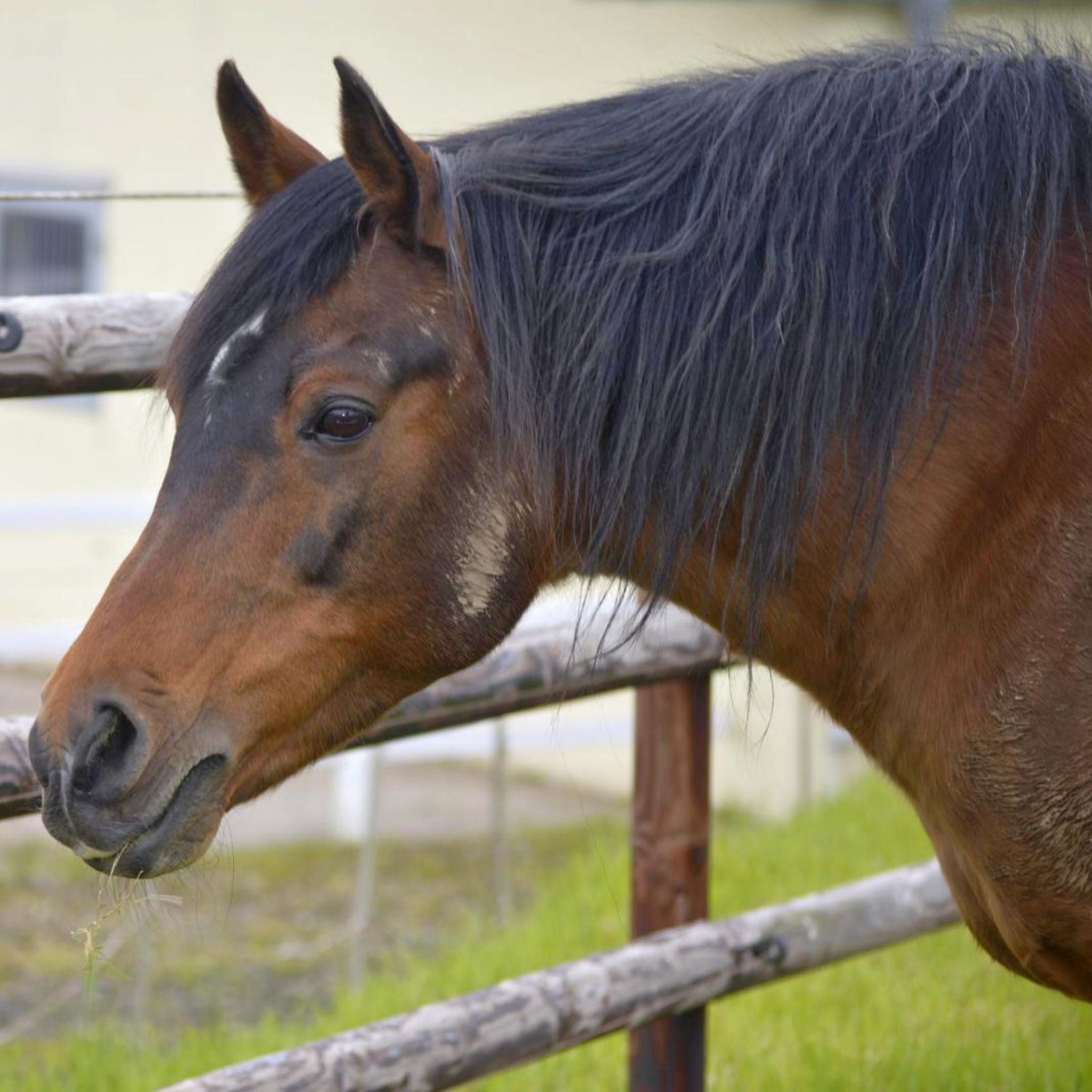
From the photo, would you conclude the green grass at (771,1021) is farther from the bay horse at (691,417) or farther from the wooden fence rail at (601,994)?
the bay horse at (691,417)

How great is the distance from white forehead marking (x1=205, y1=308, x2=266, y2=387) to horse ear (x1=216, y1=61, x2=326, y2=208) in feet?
0.91

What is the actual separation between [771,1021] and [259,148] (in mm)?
2923

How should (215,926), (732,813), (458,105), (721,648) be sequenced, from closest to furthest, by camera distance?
(721,648)
(215,926)
(732,813)
(458,105)

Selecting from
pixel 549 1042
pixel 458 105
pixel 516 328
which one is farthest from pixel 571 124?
pixel 458 105

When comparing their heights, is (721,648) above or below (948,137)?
below

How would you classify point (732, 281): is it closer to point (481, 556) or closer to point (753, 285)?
point (753, 285)

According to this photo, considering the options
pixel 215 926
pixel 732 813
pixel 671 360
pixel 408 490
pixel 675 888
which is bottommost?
pixel 732 813

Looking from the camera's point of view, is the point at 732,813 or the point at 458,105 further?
the point at 458,105

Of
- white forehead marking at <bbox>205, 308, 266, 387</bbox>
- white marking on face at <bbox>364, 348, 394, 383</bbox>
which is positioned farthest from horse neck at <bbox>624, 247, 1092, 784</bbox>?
white forehead marking at <bbox>205, 308, 266, 387</bbox>

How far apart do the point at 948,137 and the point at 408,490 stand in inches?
37.7

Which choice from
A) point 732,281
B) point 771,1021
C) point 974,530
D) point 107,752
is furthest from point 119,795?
point 771,1021

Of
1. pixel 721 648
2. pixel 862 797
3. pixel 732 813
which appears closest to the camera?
pixel 721 648

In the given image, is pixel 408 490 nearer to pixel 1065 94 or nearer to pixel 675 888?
pixel 1065 94

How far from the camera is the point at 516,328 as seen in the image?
2162mm
